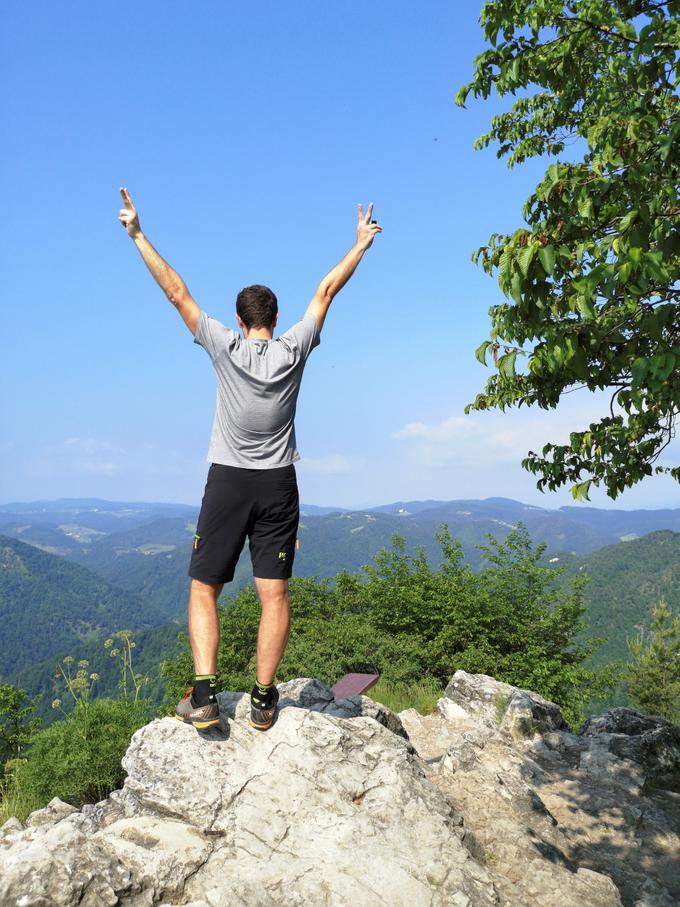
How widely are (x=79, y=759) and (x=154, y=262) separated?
14.6 feet

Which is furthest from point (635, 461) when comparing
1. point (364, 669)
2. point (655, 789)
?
point (364, 669)

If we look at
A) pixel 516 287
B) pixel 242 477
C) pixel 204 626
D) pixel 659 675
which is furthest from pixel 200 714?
pixel 659 675

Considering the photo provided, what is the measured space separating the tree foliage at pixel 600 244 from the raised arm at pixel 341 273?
1.05 m

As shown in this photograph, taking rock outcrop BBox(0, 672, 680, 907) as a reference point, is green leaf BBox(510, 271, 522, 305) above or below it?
above

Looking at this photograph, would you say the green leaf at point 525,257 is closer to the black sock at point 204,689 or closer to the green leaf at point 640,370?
the green leaf at point 640,370

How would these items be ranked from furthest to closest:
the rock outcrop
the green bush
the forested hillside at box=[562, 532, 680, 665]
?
the forested hillside at box=[562, 532, 680, 665]
the green bush
the rock outcrop

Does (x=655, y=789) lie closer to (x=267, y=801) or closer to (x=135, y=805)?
(x=267, y=801)

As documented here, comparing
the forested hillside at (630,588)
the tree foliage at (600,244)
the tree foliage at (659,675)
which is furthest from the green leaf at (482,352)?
the forested hillside at (630,588)

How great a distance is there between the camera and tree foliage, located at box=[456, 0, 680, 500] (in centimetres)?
348

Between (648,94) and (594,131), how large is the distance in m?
0.40

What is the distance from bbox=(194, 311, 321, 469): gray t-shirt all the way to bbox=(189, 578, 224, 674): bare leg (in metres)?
0.97

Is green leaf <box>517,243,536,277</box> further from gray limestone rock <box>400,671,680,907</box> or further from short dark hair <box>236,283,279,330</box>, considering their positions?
gray limestone rock <box>400,671,680,907</box>

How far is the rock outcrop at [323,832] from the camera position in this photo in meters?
3.44

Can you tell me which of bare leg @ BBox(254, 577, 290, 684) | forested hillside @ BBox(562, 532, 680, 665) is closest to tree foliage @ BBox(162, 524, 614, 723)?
bare leg @ BBox(254, 577, 290, 684)
